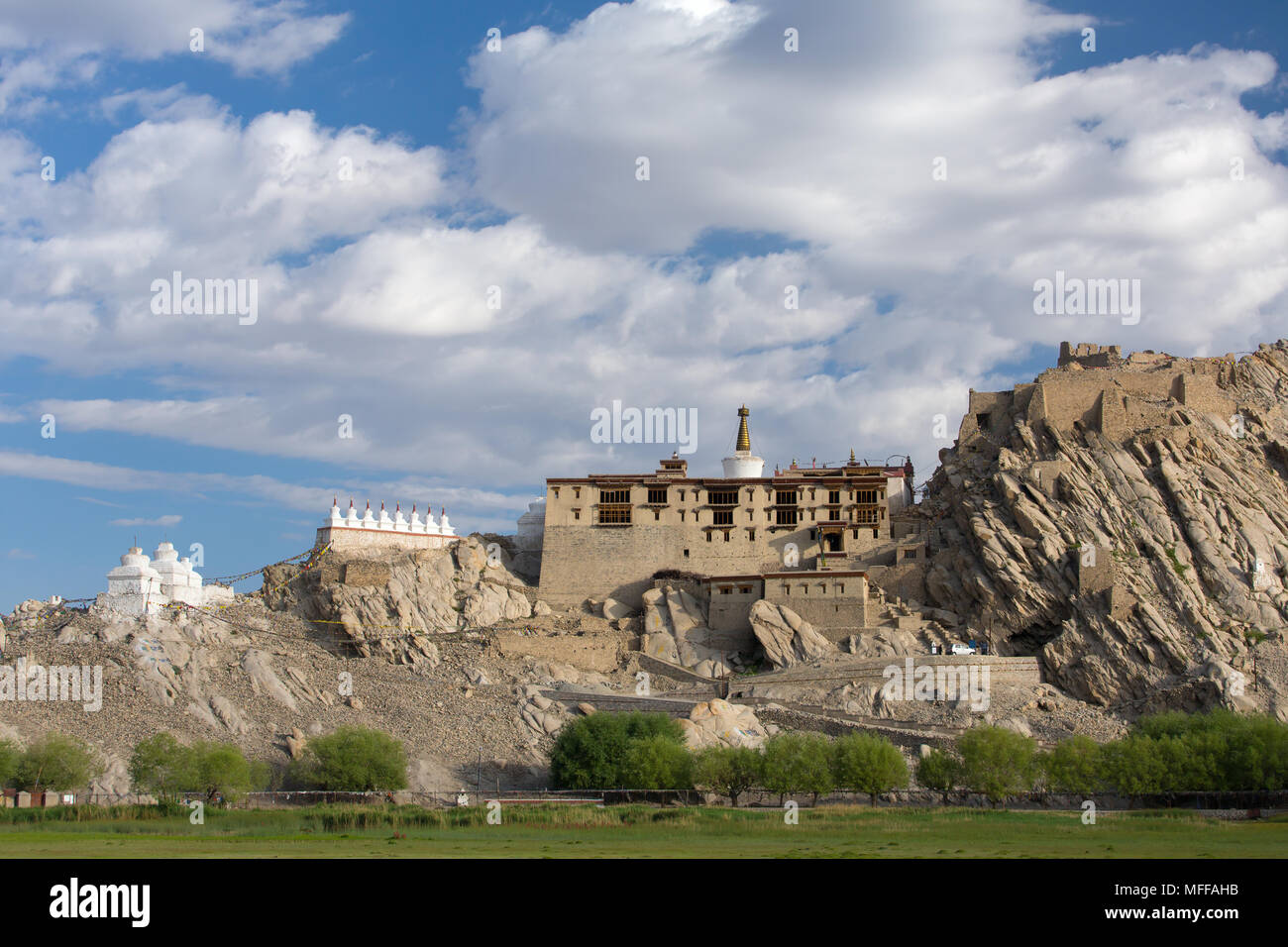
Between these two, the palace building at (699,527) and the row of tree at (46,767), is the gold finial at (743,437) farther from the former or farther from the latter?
the row of tree at (46,767)

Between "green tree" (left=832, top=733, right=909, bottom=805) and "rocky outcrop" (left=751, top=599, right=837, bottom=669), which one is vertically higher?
"rocky outcrop" (left=751, top=599, right=837, bottom=669)

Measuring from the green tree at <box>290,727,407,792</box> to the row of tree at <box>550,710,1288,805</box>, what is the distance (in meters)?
6.77

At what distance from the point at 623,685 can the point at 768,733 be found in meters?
11.5

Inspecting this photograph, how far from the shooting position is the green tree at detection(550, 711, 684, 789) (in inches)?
2142

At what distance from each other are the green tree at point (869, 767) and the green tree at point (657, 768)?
18.6 feet

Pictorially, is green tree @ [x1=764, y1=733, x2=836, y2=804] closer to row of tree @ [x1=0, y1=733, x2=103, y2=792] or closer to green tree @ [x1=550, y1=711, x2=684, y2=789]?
green tree @ [x1=550, y1=711, x2=684, y2=789]

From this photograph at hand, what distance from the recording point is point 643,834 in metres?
41.7

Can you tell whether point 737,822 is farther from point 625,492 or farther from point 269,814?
point 625,492

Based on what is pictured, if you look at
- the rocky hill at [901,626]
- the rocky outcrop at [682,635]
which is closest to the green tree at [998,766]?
the rocky hill at [901,626]

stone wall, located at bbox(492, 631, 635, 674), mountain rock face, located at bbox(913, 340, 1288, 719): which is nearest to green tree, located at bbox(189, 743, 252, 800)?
stone wall, located at bbox(492, 631, 635, 674)

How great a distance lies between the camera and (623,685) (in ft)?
232

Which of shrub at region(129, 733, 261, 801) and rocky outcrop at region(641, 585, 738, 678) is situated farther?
rocky outcrop at region(641, 585, 738, 678)

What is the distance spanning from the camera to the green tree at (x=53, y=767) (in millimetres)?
50656
